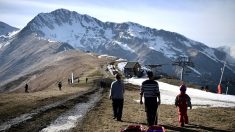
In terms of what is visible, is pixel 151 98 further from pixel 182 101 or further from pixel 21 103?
pixel 21 103

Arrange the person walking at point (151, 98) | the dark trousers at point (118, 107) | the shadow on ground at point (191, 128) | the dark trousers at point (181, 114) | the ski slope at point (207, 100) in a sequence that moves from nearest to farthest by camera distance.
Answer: the shadow on ground at point (191, 128) < the person walking at point (151, 98) < the dark trousers at point (181, 114) < the dark trousers at point (118, 107) < the ski slope at point (207, 100)

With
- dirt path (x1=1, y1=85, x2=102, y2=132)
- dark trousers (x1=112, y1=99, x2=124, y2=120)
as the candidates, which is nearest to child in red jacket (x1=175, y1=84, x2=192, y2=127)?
dark trousers (x1=112, y1=99, x2=124, y2=120)

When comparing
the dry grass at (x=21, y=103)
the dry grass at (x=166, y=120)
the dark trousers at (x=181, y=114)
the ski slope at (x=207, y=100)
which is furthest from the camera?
the ski slope at (x=207, y=100)

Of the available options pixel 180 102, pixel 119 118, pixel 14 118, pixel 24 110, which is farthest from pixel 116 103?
pixel 24 110

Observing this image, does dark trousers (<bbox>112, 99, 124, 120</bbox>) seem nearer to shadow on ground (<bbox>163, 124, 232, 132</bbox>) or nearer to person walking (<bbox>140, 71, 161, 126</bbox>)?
shadow on ground (<bbox>163, 124, 232, 132</bbox>)

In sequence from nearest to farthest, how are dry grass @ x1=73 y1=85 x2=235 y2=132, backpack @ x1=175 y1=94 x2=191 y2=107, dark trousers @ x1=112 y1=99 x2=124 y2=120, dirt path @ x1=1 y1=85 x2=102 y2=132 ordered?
dry grass @ x1=73 y1=85 x2=235 y2=132
dirt path @ x1=1 y1=85 x2=102 y2=132
backpack @ x1=175 y1=94 x2=191 y2=107
dark trousers @ x1=112 y1=99 x2=124 y2=120

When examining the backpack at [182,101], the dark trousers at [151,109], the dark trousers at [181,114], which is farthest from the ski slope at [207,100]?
the dark trousers at [151,109]

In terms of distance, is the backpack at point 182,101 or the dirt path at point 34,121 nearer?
the dirt path at point 34,121

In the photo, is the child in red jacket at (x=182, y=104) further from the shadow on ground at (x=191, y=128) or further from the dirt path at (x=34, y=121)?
the dirt path at (x=34, y=121)

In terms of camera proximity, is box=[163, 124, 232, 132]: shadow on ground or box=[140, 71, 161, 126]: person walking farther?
box=[140, 71, 161, 126]: person walking

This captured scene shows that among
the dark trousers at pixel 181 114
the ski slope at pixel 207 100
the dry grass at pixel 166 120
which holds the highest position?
the dark trousers at pixel 181 114

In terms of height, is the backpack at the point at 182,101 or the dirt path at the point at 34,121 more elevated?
the backpack at the point at 182,101

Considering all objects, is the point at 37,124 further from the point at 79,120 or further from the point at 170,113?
the point at 170,113

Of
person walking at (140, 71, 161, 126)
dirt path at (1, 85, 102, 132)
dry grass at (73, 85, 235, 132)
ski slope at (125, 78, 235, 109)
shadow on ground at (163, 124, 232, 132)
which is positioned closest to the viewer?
shadow on ground at (163, 124, 232, 132)
